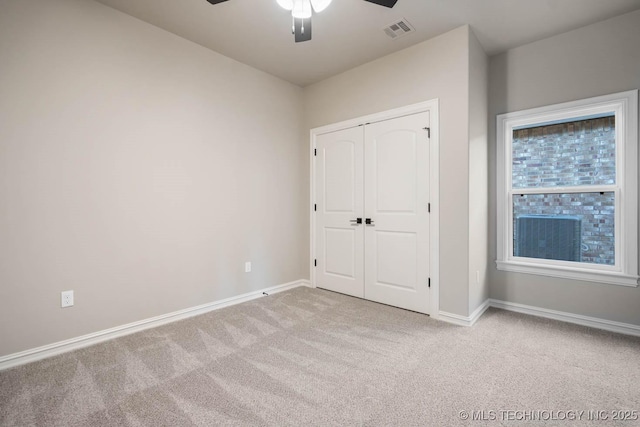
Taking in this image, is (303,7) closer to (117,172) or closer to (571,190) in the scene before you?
(117,172)

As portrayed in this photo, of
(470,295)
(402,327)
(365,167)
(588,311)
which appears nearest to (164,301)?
(402,327)

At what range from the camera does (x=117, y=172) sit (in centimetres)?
256

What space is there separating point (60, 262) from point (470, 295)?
3461 millimetres

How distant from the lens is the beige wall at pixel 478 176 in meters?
2.86

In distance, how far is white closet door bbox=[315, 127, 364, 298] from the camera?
3631 mm

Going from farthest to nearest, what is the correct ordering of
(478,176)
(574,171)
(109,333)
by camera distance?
(478,176) < (574,171) < (109,333)

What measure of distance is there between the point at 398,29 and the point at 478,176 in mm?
1621

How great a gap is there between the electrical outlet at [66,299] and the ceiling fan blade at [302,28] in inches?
102

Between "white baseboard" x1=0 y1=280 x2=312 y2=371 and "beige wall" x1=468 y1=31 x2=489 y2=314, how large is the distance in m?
2.41

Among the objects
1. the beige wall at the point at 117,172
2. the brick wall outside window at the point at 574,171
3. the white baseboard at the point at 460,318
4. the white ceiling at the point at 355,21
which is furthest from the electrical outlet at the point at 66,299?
the brick wall outside window at the point at 574,171

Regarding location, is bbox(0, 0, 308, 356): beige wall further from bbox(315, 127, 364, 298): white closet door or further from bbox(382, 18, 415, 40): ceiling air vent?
bbox(382, 18, 415, 40): ceiling air vent

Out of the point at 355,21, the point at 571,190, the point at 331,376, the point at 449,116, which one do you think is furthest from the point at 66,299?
the point at 571,190

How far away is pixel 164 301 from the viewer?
286 cm

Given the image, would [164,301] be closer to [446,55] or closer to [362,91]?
[362,91]
